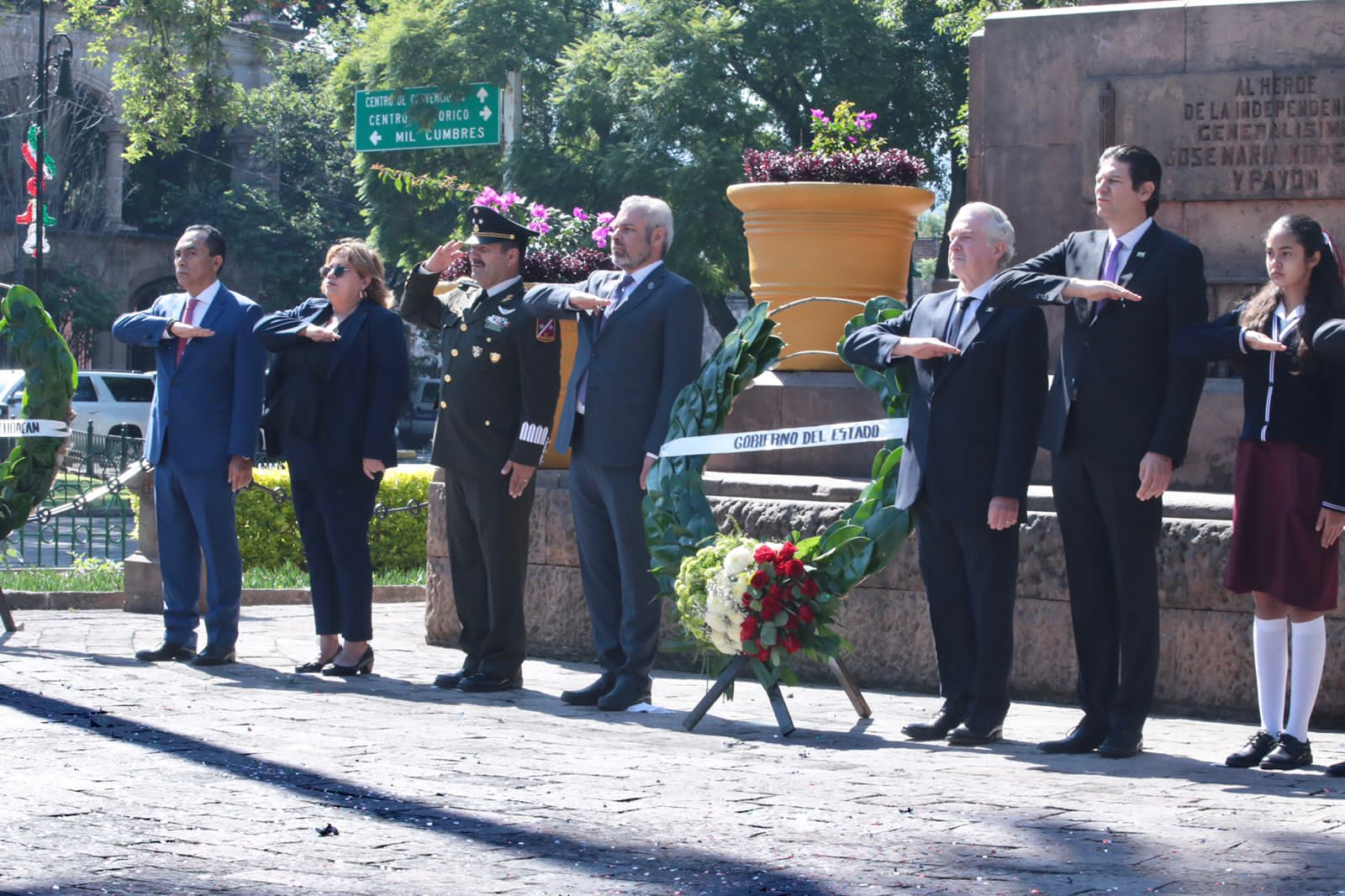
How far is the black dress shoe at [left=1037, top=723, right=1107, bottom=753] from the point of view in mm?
6332

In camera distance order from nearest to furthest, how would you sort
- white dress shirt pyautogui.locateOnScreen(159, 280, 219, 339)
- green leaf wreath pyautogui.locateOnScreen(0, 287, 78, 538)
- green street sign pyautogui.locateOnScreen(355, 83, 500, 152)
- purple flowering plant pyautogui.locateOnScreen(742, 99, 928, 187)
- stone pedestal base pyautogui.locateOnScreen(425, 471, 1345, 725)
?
stone pedestal base pyautogui.locateOnScreen(425, 471, 1345, 725) → white dress shirt pyautogui.locateOnScreen(159, 280, 219, 339) → purple flowering plant pyautogui.locateOnScreen(742, 99, 928, 187) → green leaf wreath pyautogui.locateOnScreen(0, 287, 78, 538) → green street sign pyautogui.locateOnScreen(355, 83, 500, 152)

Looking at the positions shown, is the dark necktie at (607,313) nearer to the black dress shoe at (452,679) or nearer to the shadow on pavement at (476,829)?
the black dress shoe at (452,679)

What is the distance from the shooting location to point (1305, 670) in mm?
6102

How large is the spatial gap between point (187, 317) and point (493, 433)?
1.79 meters

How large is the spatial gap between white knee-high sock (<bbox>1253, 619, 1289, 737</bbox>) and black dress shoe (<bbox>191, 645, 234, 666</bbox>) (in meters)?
4.59

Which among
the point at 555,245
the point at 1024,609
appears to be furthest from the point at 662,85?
the point at 1024,609

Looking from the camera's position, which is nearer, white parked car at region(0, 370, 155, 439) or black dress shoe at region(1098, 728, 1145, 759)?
black dress shoe at region(1098, 728, 1145, 759)

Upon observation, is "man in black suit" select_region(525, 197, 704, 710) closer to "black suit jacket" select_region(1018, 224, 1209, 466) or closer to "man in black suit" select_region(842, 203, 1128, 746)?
"man in black suit" select_region(842, 203, 1128, 746)

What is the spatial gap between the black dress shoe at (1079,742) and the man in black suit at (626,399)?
178 cm

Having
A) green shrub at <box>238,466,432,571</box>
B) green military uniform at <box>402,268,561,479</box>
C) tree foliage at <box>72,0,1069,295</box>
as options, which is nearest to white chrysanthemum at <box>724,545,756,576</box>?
green military uniform at <box>402,268,561,479</box>

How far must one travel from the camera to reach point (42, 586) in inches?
486

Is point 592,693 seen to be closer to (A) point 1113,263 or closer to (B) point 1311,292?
(A) point 1113,263

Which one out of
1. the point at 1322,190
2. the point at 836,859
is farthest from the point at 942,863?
the point at 1322,190

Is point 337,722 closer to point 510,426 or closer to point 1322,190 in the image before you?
point 510,426
